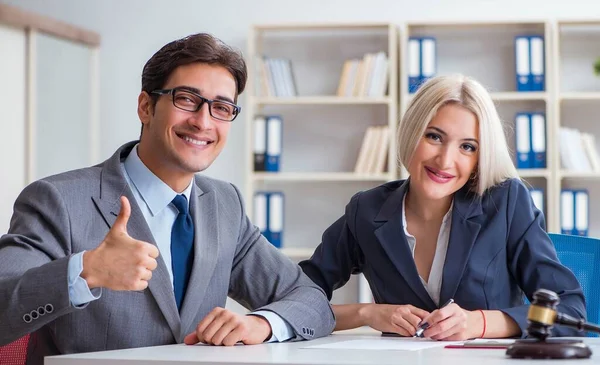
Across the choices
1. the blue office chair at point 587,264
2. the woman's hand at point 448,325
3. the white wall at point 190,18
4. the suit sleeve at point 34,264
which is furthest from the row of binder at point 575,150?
the suit sleeve at point 34,264

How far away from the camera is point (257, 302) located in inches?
83.1

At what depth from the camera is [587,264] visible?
7.63 ft

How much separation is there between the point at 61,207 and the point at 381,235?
82 centimetres

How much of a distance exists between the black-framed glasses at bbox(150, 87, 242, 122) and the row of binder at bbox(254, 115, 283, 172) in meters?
3.23

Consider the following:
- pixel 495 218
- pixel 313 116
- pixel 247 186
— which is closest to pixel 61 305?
pixel 495 218

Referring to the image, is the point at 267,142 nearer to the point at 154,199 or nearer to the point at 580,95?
the point at 580,95

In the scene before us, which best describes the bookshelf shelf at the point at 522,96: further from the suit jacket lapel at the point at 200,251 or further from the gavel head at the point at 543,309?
the gavel head at the point at 543,309

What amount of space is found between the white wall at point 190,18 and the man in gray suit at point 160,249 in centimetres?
346

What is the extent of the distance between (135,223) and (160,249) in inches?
4.1

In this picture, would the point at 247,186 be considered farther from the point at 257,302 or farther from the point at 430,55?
the point at 257,302

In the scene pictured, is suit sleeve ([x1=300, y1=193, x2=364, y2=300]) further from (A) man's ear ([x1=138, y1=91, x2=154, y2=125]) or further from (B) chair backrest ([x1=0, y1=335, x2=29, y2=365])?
(B) chair backrest ([x1=0, y1=335, x2=29, y2=365])

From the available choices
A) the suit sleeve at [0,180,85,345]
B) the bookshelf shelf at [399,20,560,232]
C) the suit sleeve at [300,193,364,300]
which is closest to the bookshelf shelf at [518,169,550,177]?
the bookshelf shelf at [399,20,560,232]

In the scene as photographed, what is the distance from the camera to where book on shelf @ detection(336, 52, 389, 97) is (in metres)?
5.22

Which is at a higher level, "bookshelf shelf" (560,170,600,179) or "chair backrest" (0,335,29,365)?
"bookshelf shelf" (560,170,600,179)
